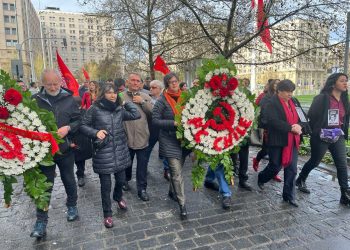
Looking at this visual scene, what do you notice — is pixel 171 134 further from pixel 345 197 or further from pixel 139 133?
pixel 345 197

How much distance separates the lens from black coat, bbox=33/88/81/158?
12.7 ft

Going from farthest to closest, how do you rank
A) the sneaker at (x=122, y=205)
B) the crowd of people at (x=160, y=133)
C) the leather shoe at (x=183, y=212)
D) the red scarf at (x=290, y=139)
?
the sneaker at (x=122, y=205)
the red scarf at (x=290, y=139)
the leather shoe at (x=183, y=212)
the crowd of people at (x=160, y=133)

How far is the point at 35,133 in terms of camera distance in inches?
140

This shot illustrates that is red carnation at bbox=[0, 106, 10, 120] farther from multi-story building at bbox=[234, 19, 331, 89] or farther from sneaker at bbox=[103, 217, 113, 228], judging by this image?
multi-story building at bbox=[234, 19, 331, 89]

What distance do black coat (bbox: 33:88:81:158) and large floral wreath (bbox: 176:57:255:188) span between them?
4.43 ft

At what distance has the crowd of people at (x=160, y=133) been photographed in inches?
156

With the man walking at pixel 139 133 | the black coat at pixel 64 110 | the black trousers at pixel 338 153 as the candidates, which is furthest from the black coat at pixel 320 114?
the black coat at pixel 64 110

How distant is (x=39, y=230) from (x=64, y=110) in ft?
5.00

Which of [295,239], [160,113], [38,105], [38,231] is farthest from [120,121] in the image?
[295,239]

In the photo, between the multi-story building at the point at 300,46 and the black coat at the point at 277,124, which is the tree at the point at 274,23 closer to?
the multi-story building at the point at 300,46

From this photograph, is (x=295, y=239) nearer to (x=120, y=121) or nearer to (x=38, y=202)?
(x=120, y=121)

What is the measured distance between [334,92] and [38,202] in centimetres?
437

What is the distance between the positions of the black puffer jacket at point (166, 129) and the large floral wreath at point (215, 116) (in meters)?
0.17

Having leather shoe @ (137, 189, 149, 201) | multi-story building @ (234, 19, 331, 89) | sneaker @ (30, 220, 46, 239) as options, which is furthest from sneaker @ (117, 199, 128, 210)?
multi-story building @ (234, 19, 331, 89)
